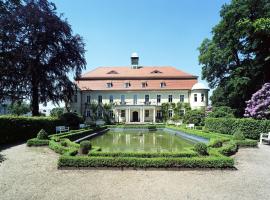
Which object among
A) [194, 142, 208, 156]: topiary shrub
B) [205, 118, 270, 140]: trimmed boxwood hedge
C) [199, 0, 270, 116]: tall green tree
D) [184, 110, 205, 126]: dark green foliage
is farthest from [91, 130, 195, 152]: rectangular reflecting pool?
[184, 110, 205, 126]: dark green foliage

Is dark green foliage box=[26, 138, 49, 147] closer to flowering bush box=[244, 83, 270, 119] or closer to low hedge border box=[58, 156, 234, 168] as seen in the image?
low hedge border box=[58, 156, 234, 168]

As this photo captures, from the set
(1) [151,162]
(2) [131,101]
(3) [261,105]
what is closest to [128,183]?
(1) [151,162]

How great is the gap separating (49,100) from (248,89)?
2081cm

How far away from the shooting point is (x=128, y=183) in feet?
22.3

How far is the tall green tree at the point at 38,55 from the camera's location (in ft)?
72.5

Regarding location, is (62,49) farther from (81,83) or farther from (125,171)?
(125,171)

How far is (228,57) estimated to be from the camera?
26969 mm

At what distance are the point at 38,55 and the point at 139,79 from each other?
66.0 feet

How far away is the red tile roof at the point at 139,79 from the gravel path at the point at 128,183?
32419 millimetres

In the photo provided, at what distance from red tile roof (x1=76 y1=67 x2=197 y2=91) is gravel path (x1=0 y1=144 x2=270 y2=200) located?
32.4m

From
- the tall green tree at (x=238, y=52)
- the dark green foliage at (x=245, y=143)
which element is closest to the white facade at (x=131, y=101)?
the tall green tree at (x=238, y=52)

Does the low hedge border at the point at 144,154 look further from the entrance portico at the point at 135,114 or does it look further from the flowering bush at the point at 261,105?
the entrance portico at the point at 135,114

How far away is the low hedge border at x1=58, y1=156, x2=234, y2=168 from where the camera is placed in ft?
28.0

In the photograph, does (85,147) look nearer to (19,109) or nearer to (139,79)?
(139,79)
